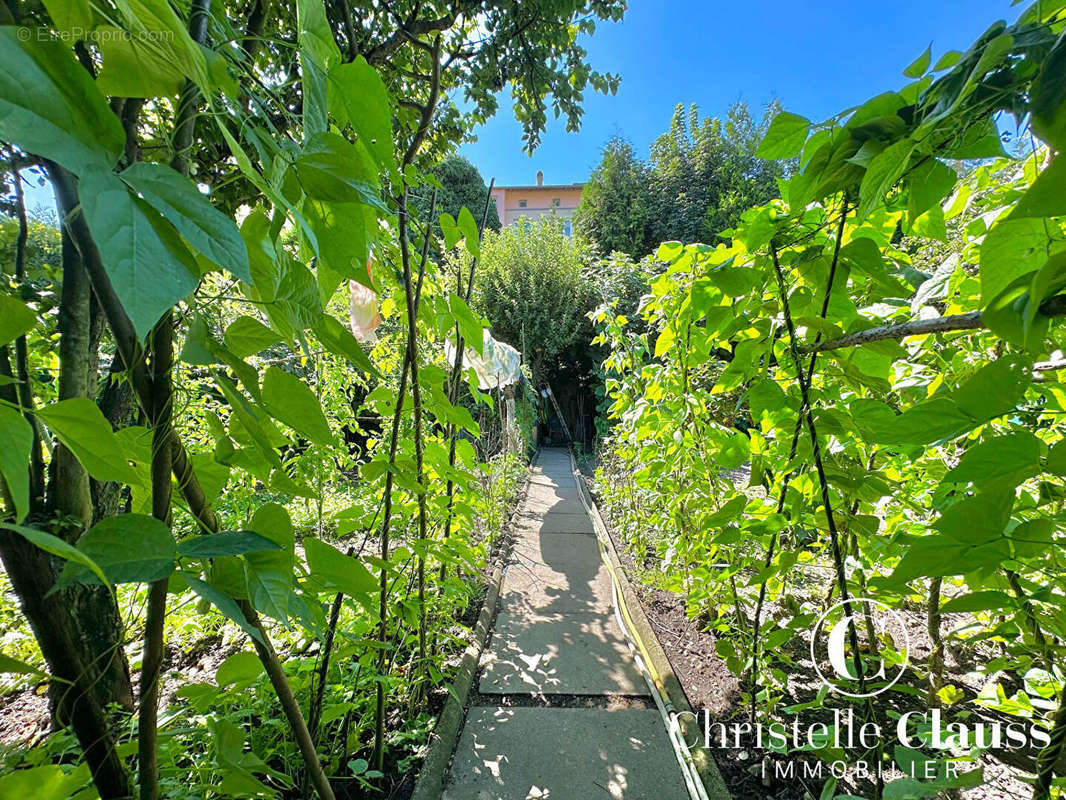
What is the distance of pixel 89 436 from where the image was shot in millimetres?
333

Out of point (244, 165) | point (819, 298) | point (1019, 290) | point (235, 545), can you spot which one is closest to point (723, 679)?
point (819, 298)

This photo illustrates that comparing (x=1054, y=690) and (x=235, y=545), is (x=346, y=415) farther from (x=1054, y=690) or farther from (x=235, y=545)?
(x=1054, y=690)

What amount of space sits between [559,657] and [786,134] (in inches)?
88.1

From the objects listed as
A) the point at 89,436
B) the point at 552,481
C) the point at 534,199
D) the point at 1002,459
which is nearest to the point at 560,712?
the point at 1002,459

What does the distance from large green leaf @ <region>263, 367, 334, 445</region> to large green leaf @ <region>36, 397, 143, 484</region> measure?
113 mm

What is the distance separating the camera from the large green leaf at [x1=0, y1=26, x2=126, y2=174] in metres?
0.19

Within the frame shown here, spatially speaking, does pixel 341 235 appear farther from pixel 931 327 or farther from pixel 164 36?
pixel 931 327

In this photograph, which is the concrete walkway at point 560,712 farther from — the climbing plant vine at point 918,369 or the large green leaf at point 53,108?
the large green leaf at point 53,108

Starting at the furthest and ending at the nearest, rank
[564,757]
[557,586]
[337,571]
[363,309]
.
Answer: [557,586] → [564,757] → [363,309] → [337,571]

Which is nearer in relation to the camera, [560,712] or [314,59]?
[314,59]

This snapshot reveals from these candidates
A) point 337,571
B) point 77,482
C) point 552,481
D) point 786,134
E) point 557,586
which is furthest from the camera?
point 552,481

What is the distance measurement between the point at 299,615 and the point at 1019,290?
2.48 ft

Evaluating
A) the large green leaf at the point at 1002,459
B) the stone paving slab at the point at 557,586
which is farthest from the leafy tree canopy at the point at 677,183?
the large green leaf at the point at 1002,459

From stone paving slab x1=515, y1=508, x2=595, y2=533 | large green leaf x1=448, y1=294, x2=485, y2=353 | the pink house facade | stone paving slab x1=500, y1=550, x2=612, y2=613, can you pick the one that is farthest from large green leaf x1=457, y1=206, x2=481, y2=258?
the pink house facade
